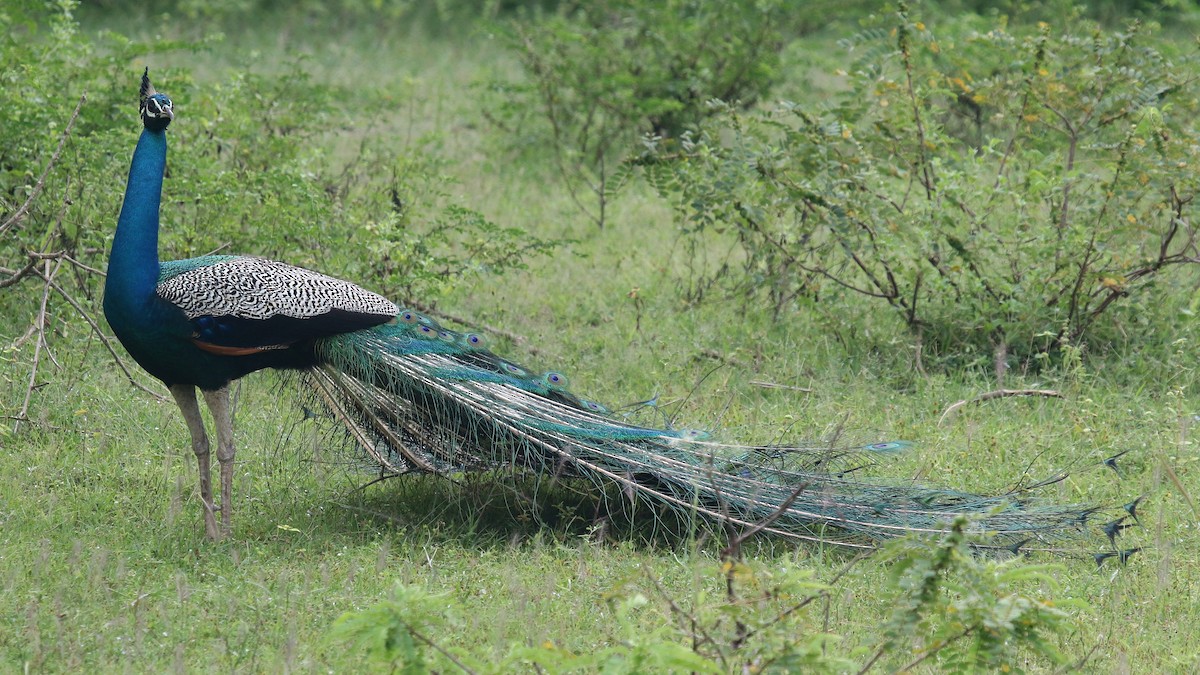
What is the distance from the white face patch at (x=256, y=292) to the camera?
4.09 m

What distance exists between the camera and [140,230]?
413cm

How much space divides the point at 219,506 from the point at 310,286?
2.59ft

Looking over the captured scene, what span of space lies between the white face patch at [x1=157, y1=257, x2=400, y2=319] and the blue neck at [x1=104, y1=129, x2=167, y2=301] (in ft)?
0.24

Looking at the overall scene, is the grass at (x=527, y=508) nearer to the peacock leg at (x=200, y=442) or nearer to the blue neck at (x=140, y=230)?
the peacock leg at (x=200, y=442)

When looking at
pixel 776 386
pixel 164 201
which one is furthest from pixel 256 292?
pixel 776 386

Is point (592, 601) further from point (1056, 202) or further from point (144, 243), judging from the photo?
point (1056, 202)

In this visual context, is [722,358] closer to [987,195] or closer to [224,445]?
[987,195]

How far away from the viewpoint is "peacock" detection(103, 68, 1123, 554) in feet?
13.4

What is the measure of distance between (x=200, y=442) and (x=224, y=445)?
0.31 feet

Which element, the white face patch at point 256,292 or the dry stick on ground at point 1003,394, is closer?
the white face patch at point 256,292

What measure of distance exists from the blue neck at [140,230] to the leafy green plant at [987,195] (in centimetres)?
256

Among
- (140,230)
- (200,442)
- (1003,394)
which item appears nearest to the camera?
(140,230)

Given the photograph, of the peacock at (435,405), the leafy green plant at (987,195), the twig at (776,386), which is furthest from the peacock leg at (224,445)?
the leafy green plant at (987,195)

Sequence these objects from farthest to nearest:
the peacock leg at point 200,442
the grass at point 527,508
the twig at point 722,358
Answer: the twig at point 722,358, the peacock leg at point 200,442, the grass at point 527,508
